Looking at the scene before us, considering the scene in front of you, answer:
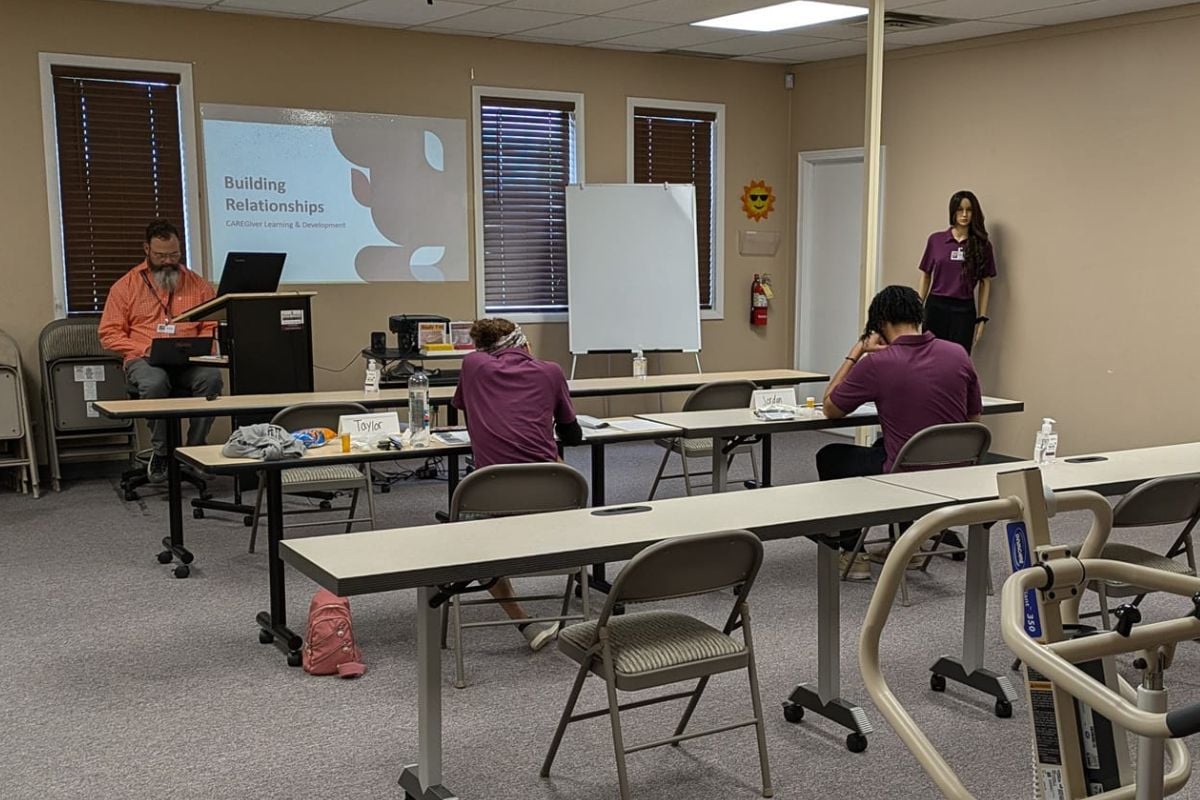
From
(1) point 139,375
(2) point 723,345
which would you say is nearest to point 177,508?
(1) point 139,375

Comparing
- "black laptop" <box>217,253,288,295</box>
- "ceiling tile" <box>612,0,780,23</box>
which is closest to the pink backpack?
"black laptop" <box>217,253,288,295</box>

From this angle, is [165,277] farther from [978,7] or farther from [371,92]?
[978,7]

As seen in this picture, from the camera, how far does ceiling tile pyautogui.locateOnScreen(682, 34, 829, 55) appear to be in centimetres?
805

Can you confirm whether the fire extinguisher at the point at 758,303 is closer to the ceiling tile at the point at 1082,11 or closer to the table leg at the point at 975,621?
the ceiling tile at the point at 1082,11

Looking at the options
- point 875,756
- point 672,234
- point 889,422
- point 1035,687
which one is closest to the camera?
point 1035,687

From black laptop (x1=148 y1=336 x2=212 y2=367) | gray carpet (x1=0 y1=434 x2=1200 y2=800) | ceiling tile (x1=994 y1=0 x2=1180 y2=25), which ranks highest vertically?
ceiling tile (x1=994 y1=0 x2=1180 y2=25)

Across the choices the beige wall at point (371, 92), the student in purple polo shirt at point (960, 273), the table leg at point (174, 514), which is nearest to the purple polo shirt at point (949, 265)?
the student in purple polo shirt at point (960, 273)

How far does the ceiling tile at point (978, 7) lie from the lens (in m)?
6.59

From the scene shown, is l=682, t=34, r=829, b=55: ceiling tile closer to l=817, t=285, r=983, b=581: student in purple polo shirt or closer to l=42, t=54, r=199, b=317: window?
l=42, t=54, r=199, b=317: window

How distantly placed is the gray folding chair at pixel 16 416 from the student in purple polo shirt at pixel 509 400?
3408 millimetres

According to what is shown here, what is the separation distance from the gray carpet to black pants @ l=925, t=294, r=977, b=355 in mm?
2833

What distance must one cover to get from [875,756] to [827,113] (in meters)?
6.72

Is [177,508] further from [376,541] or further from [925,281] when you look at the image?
[925,281]

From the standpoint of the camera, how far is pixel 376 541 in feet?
9.67
